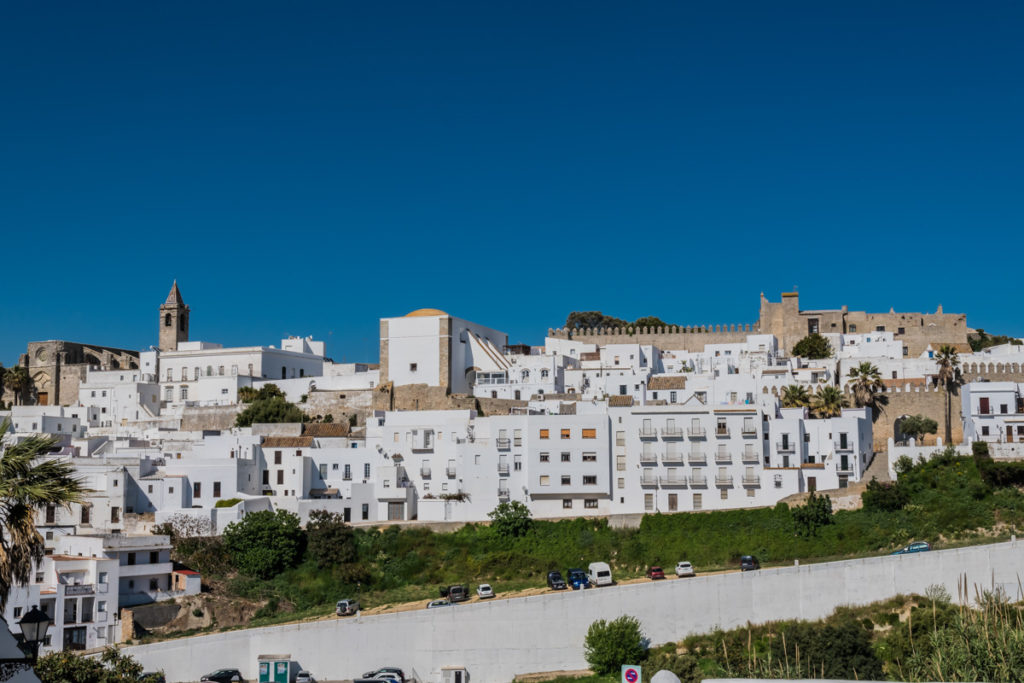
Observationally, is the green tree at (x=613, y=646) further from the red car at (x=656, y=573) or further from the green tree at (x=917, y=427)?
the green tree at (x=917, y=427)

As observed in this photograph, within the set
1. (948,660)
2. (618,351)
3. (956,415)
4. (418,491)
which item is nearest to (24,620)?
(948,660)

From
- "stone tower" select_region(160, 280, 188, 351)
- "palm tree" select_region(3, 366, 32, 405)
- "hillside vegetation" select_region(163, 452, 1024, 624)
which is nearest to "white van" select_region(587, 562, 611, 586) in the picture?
"hillside vegetation" select_region(163, 452, 1024, 624)

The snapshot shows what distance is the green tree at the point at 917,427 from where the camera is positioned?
153 ft

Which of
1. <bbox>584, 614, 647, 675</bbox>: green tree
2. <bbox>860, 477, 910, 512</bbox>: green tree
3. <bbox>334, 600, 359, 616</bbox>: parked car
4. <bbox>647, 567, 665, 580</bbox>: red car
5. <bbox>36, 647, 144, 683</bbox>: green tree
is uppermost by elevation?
<bbox>860, 477, 910, 512</bbox>: green tree

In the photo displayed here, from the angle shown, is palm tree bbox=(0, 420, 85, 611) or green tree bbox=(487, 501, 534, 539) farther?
green tree bbox=(487, 501, 534, 539)

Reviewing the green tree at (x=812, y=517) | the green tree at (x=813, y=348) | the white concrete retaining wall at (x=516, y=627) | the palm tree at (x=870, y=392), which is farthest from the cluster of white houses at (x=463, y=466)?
the green tree at (x=813, y=348)

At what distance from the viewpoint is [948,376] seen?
4800 cm

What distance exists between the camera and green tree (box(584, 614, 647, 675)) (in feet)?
99.9

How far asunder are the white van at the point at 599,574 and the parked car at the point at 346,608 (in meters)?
7.93

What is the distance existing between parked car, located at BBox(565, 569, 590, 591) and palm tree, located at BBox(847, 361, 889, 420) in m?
19.2

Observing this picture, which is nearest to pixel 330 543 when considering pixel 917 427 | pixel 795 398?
pixel 795 398

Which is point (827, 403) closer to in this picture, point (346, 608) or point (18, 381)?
point (346, 608)

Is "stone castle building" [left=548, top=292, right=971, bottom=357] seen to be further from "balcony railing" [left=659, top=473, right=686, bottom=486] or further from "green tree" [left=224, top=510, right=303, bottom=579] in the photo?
"green tree" [left=224, top=510, right=303, bottom=579]

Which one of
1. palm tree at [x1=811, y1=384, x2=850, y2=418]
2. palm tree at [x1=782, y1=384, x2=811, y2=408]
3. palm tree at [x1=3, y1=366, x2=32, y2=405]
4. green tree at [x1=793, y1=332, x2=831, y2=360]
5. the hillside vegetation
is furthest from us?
palm tree at [x1=3, y1=366, x2=32, y2=405]
